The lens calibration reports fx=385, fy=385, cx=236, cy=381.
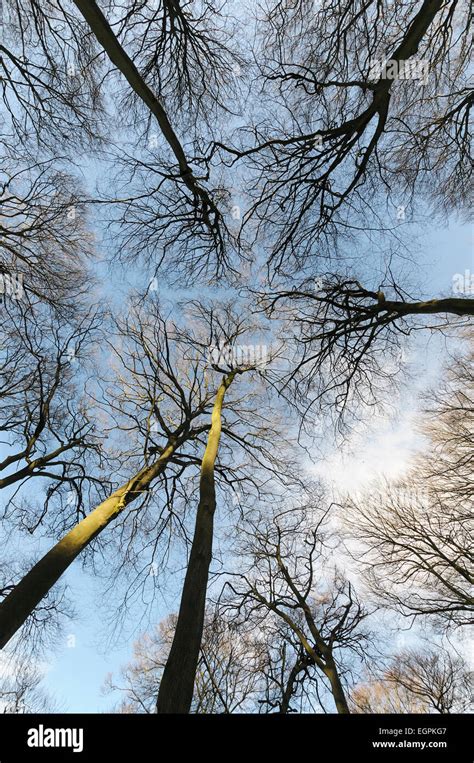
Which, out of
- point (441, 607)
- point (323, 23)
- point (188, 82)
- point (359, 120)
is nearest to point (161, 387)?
point (188, 82)

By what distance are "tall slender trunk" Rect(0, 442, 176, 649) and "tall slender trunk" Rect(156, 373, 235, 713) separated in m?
1.33

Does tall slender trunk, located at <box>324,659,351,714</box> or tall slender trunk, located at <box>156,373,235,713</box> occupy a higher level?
tall slender trunk, located at <box>156,373,235,713</box>

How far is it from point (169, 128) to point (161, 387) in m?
4.24

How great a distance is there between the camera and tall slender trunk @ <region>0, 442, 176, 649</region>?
3777 mm

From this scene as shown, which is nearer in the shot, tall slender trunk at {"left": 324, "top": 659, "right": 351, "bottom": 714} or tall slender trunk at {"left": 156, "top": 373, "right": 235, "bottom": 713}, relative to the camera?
tall slender trunk at {"left": 156, "top": 373, "right": 235, "bottom": 713}

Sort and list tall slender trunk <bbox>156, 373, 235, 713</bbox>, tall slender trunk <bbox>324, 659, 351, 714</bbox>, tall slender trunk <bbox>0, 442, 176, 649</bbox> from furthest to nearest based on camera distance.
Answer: tall slender trunk <bbox>324, 659, 351, 714</bbox>, tall slender trunk <bbox>0, 442, 176, 649</bbox>, tall slender trunk <bbox>156, 373, 235, 713</bbox>

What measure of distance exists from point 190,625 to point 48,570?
181 cm

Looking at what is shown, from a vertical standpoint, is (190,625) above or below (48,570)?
below

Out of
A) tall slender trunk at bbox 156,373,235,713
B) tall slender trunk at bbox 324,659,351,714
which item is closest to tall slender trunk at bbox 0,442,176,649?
tall slender trunk at bbox 156,373,235,713

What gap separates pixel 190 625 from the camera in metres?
3.42

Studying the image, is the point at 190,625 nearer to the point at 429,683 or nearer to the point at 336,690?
the point at 336,690

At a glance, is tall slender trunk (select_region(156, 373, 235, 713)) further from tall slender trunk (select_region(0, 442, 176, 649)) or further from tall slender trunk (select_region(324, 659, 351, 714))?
tall slender trunk (select_region(324, 659, 351, 714))

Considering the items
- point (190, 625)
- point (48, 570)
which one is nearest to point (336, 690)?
point (190, 625)
